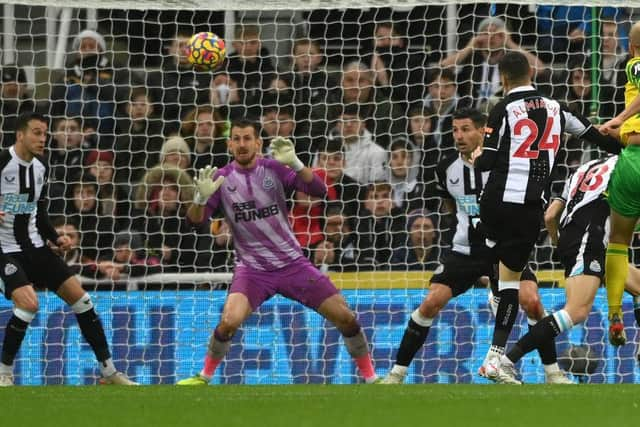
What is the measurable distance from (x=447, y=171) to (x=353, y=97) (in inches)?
111

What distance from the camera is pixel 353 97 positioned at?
1270cm

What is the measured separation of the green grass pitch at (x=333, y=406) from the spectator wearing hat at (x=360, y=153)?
425 cm

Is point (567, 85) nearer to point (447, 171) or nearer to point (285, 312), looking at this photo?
point (447, 171)

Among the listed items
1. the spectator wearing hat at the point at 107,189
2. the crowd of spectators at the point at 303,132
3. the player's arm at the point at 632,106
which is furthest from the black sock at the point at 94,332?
the player's arm at the point at 632,106

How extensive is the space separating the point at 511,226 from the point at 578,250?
1.90 ft

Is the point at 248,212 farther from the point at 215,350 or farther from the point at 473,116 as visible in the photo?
the point at 473,116

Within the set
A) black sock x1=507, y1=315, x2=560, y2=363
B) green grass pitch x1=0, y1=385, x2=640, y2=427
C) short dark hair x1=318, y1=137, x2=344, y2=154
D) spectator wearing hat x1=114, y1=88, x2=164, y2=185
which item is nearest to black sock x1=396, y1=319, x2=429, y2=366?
green grass pitch x1=0, y1=385, x2=640, y2=427

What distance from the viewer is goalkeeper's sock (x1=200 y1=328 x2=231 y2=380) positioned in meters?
9.43

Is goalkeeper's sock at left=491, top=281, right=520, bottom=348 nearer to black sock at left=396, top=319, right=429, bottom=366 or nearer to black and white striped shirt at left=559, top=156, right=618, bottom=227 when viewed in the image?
black and white striped shirt at left=559, top=156, right=618, bottom=227

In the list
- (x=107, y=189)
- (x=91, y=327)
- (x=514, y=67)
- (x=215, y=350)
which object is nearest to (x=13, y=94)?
(x=107, y=189)

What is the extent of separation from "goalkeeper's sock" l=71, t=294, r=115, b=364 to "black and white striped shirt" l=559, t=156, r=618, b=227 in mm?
3606

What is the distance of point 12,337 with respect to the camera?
10062 mm

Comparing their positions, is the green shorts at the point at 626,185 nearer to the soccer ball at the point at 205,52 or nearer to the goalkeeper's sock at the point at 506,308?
the goalkeeper's sock at the point at 506,308

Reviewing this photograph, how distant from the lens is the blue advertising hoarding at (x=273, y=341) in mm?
11227
